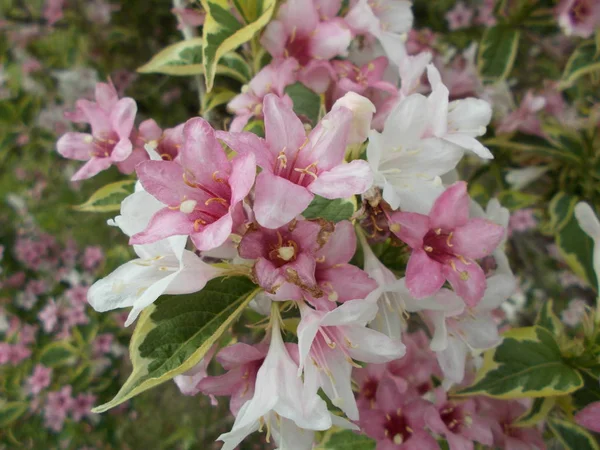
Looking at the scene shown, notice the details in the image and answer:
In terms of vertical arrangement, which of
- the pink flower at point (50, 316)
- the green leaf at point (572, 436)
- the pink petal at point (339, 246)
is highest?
the pink petal at point (339, 246)

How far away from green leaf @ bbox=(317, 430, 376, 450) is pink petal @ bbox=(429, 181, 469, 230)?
1.65 ft

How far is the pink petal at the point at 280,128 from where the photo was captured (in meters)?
0.68

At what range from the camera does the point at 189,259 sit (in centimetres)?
70

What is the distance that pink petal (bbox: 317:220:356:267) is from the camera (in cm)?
74

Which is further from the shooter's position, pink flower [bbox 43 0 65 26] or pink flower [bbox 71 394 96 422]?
pink flower [bbox 43 0 65 26]

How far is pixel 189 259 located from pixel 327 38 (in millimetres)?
577

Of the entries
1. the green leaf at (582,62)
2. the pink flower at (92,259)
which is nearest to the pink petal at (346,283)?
the green leaf at (582,62)

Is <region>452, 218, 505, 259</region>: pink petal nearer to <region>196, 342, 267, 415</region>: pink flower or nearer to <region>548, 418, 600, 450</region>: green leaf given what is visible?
<region>196, 342, 267, 415</region>: pink flower

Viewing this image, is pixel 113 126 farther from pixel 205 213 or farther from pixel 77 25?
pixel 77 25

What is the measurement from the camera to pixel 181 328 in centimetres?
74

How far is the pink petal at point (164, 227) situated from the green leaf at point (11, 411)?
5.98 ft

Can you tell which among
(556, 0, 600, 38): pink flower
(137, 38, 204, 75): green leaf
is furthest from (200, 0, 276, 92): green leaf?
(556, 0, 600, 38): pink flower

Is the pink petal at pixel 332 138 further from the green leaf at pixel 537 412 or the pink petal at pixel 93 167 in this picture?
the green leaf at pixel 537 412

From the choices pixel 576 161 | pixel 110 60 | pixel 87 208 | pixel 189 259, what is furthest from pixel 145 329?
pixel 110 60
